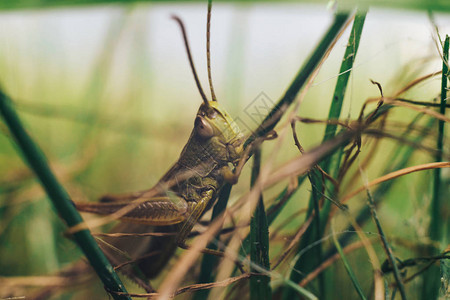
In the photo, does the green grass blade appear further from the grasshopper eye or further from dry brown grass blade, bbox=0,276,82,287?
dry brown grass blade, bbox=0,276,82,287

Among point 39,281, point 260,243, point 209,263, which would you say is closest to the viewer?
point 260,243

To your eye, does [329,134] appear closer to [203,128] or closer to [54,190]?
[203,128]

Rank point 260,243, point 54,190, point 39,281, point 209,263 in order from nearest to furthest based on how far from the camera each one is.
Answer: point 54,190, point 260,243, point 209,263, point 39,281

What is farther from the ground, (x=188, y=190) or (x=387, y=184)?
(x=387, y=184)

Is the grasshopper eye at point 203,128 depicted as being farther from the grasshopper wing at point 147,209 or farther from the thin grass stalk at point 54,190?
the thin grass stalk at point 54,190

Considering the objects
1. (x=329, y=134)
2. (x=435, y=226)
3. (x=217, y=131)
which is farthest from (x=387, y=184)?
(x=217, y=131)

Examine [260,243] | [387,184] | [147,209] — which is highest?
[387,184]

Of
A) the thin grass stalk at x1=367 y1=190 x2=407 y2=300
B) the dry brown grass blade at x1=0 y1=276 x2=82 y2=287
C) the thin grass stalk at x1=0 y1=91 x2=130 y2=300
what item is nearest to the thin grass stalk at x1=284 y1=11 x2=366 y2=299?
the thin grass stalk at x1=367 y1=190 x2=407 y2=300
